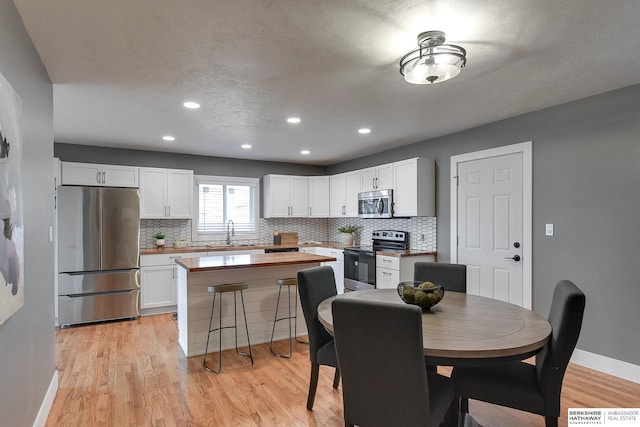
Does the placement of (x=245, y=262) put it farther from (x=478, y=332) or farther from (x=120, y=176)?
(x=120, y=176)

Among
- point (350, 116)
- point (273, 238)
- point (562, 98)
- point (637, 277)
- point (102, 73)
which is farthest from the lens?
point (273, 238)

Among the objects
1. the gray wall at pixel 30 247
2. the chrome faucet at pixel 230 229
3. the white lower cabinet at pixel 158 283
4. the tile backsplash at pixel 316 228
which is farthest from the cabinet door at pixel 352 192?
the gray wall at pixel 30 247

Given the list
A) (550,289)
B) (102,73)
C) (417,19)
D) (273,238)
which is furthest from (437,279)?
(273,238)

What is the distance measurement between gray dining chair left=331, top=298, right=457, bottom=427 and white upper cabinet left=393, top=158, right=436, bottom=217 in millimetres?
3149

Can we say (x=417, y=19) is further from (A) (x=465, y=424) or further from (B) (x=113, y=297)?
(B) (x=113, y=297)

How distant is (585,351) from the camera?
126 inches

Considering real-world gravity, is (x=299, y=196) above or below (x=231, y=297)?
above

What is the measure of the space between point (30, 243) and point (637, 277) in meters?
4.21

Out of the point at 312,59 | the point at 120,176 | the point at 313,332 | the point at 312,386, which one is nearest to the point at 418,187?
the point at 312,59

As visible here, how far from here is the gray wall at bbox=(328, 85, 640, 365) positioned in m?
2.91

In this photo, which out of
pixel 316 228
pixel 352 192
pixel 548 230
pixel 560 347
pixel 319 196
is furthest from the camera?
pixel 316 228

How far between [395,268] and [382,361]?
3.11 meters

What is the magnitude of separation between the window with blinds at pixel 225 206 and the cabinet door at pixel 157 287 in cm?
98

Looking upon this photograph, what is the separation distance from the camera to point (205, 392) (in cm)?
274
